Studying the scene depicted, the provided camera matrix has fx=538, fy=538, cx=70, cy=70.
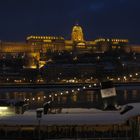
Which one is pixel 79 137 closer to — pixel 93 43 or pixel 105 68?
pixel 105 68

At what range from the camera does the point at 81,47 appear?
Answer: 364 feet

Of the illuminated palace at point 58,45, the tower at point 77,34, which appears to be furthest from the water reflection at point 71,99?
the tower at point 77,34

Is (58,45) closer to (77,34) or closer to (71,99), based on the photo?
(77,34)

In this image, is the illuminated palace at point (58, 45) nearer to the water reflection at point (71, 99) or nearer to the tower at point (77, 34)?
the tower at point (77, 34)

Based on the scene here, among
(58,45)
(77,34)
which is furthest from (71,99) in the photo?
(77,34)

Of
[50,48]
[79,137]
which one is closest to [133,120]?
[79,137]

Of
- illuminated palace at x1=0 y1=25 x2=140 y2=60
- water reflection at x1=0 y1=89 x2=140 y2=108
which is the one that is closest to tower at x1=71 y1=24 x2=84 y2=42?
illuminated palace at x1=0 y1=25 x2=140 y2=60

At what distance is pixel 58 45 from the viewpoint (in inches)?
4363

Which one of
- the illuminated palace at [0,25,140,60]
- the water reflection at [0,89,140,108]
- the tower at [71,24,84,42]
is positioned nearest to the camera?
the water reflection at [0,89,140,108]

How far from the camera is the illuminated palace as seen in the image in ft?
356

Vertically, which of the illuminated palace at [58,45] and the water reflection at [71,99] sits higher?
the illuminated palace at [58,45]

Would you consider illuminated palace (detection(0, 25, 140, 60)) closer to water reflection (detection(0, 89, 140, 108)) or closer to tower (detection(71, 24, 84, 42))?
tower (detection(71, 24, 84, 42))

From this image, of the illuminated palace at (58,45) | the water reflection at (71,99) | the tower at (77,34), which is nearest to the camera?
the water reflection at (71,99)

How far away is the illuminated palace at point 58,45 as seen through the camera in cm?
10838
